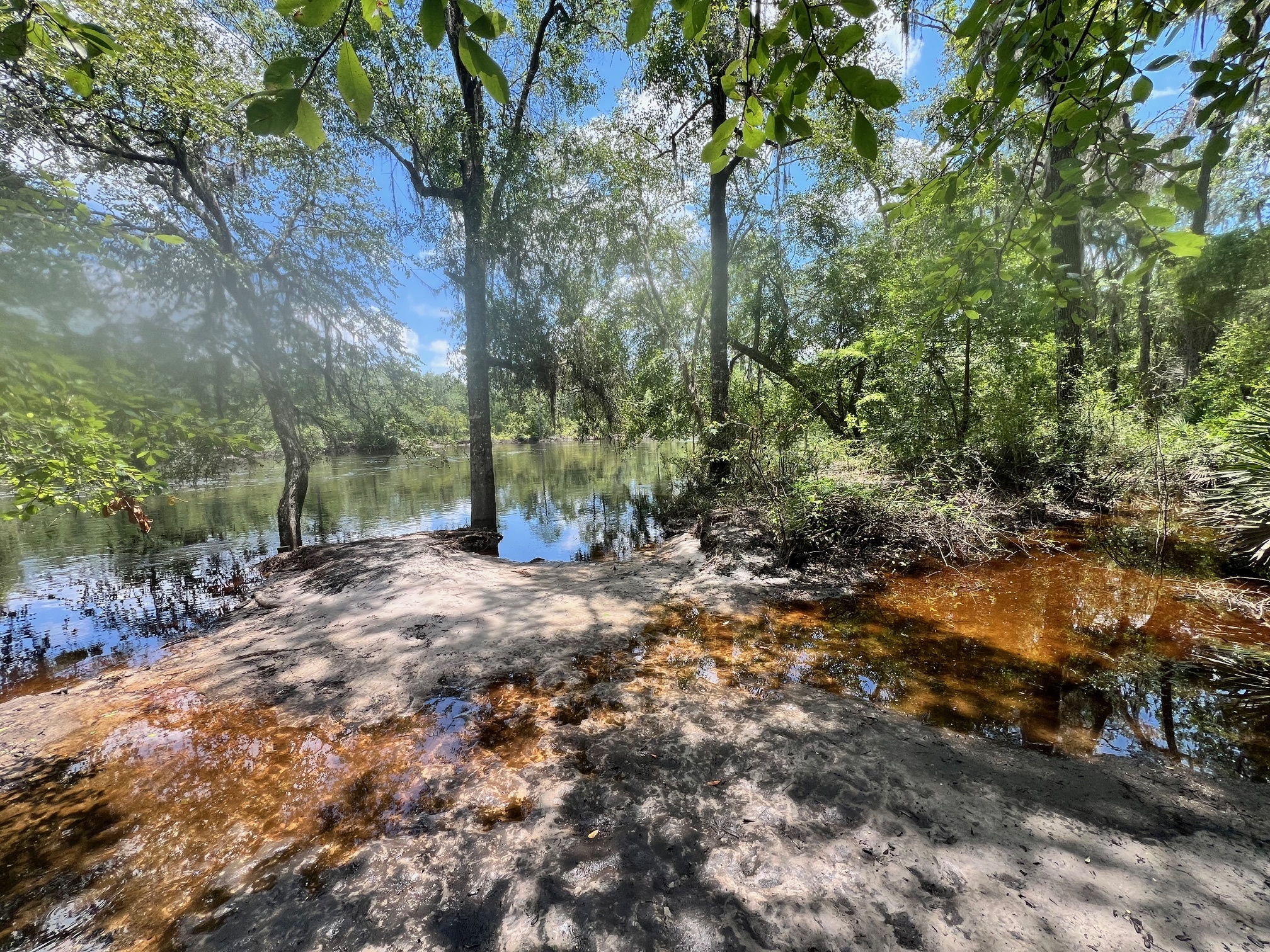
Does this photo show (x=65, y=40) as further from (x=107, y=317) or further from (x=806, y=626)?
(x=806, y=626)

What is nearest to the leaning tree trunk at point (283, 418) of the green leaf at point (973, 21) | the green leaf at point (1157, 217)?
the green leaf at point (973, 21)

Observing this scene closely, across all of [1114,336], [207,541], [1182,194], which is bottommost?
[207,541]

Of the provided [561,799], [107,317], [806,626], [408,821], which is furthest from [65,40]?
[806,626]

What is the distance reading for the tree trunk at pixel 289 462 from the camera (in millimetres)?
9273

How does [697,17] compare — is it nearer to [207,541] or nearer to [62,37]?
[62,37]

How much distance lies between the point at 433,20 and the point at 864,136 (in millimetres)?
1140

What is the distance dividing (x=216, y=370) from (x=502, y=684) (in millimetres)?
7708

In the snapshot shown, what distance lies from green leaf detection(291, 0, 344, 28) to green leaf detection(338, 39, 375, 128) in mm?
54

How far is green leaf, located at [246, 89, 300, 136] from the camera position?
113 centimetres

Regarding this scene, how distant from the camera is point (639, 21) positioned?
1.25 m

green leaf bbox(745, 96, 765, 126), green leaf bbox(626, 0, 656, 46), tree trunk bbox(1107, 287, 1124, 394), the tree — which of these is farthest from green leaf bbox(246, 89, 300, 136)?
tree trunk bbox(1107, 287, 1124, 394)

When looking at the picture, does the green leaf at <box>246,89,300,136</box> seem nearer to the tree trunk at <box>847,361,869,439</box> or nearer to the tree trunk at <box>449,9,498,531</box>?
the tree trunk at <box>449,9,498,531</box>

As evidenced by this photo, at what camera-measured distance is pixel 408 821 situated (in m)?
2.29

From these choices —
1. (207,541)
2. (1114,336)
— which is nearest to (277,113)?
(207,541)
